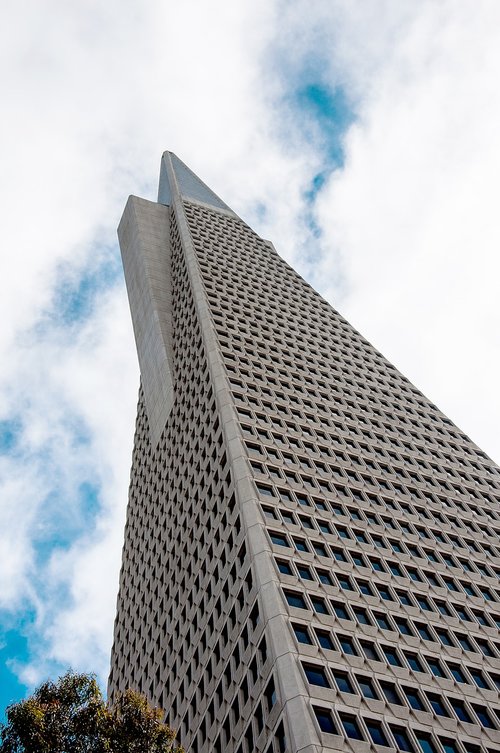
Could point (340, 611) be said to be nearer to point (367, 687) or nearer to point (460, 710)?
point (367, 687)

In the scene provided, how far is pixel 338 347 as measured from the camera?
77188 mm

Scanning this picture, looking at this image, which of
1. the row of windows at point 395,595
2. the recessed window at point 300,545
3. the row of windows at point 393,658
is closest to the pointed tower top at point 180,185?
the recessed window at point 300,545

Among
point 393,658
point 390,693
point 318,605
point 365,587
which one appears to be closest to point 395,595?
point 365,587

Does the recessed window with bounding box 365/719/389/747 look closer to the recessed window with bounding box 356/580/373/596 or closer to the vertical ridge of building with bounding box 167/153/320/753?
the vertical ridge of building with bounding box 167/153/320/753

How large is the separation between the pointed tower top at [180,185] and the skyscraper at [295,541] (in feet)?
94.6

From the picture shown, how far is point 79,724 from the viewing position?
83.3ft

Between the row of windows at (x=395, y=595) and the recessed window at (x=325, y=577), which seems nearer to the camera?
the row of windows at (x=395, y=595)

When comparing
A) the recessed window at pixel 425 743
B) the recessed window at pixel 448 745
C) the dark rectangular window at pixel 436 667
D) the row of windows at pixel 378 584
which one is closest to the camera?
the recessed window at pixel 425 743

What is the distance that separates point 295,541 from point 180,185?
3143 inches

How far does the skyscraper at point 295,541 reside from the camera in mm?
36188

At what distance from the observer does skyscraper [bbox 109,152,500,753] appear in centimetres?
3619

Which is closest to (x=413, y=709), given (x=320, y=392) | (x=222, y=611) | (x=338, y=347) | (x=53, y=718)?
(x=222, y=611)

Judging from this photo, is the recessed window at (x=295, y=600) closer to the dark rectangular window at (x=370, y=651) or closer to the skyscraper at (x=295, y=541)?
the skyscraper at (x=295, y=541)

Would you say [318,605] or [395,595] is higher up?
[395,595]
